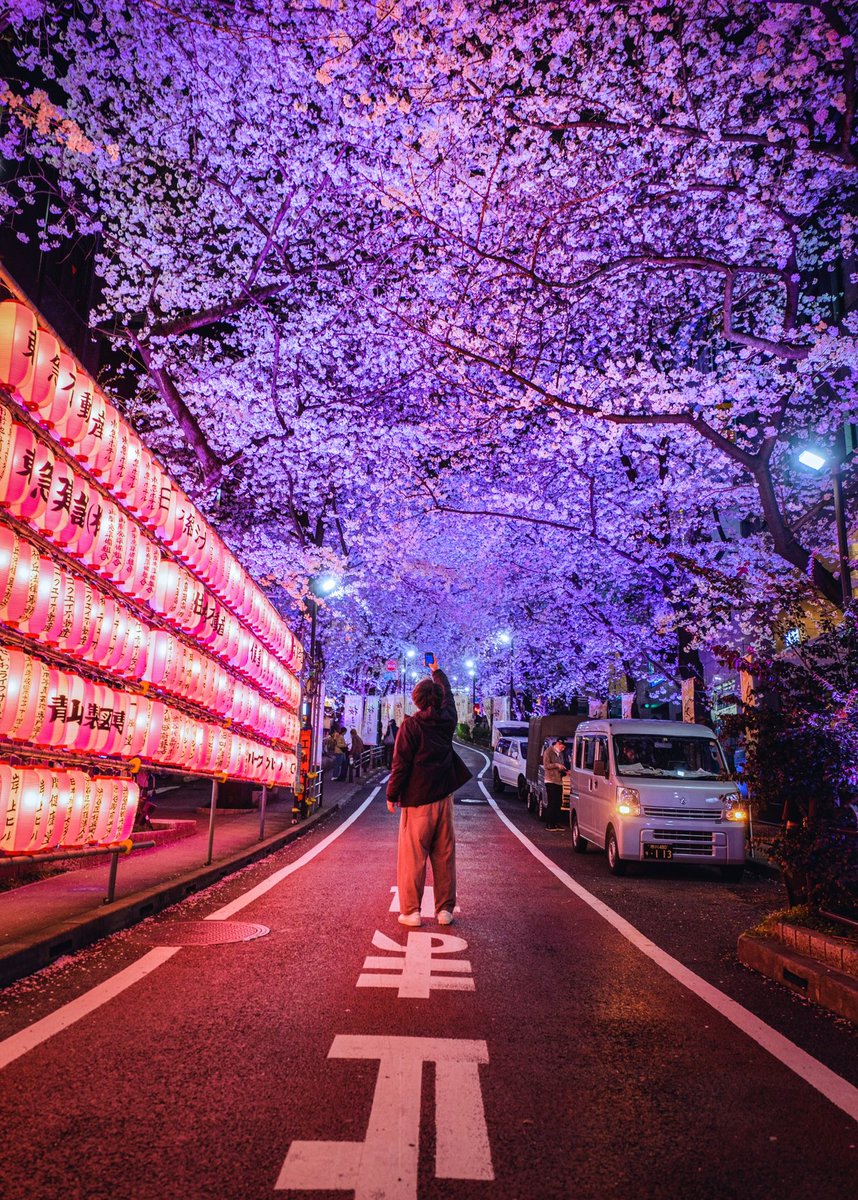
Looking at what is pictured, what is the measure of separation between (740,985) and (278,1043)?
3413 mm

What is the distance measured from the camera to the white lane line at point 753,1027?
12.1ft

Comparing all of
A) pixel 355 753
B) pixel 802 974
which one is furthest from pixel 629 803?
pixel 355 753

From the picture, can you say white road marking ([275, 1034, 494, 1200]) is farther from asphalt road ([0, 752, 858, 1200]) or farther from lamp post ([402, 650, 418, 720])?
lamp post ([402, 650, 418, 720])

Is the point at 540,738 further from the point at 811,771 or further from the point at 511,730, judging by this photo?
the point at 811,771

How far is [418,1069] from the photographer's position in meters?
3.75

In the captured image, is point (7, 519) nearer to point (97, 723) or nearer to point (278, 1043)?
point (97, 723)

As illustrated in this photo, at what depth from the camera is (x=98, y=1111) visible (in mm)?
3246

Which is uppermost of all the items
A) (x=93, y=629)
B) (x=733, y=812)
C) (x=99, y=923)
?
(x=93, y=629)

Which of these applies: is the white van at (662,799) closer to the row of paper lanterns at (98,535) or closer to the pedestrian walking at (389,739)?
the row of paper lanterns at (98,535)

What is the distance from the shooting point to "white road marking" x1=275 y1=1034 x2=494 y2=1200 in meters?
2.73

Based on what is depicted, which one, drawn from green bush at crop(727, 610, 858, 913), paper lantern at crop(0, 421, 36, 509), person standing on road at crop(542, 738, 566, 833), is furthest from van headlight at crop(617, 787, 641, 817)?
paper lantern at crop(0, 421, 36, 509)

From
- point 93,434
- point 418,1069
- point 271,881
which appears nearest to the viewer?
point 418,1069

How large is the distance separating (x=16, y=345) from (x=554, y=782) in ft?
47.3

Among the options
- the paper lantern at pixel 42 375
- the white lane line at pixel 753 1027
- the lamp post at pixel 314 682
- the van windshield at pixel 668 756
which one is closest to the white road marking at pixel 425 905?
the white lane line at pixel 753 1027
